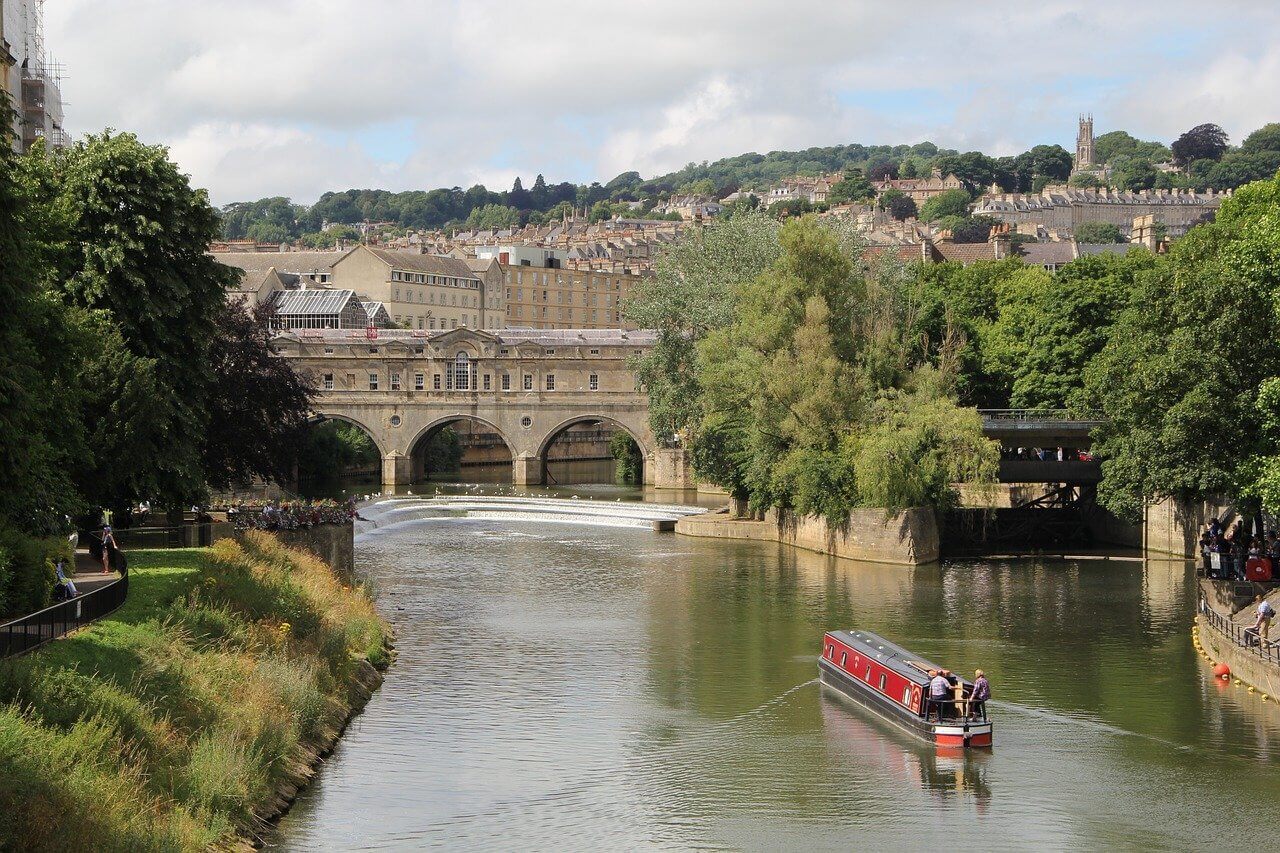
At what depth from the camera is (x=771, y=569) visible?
52438 millimetres

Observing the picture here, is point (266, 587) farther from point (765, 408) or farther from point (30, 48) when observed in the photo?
point (30, 48)

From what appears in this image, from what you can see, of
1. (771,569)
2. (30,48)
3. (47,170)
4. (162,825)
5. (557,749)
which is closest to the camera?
(162,825)

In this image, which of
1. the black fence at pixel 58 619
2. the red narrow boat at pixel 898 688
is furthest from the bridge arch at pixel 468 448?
the black fence at pixel 58 619

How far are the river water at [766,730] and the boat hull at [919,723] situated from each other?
0.33m

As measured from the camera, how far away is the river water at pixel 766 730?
2325 cm

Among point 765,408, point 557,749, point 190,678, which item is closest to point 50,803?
point 190,678

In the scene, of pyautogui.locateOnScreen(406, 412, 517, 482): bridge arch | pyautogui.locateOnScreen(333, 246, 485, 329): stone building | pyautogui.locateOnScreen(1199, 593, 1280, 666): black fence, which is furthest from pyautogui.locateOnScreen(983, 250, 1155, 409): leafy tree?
pyautogui.locateOnScreen(333, 246, 485, 329): stone building

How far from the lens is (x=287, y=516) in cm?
4331

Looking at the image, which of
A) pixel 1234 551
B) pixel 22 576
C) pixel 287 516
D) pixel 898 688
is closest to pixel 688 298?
pixel 287 516

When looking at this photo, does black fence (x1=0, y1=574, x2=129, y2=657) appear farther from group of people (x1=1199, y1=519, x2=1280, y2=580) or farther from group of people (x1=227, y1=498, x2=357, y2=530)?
group of people (x1=1199, y1=519, x2=1280, y2=580)

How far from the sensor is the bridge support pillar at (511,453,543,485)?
90.7 metres

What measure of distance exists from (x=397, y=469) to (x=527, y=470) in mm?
7457

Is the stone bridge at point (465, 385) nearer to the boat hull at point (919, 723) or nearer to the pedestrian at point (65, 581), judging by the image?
the boat hull at point (919, 723)

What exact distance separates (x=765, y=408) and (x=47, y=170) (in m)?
27.9
